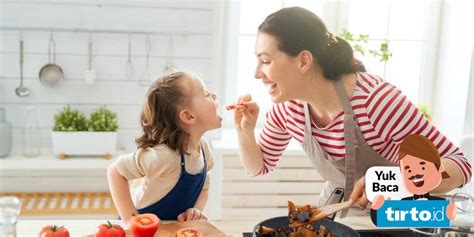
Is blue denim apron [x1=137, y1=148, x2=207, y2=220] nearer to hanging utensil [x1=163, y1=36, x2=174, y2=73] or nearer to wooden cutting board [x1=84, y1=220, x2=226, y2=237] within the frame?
wooden cutting board [x1=84, y1=220, x2=226, y2=237]

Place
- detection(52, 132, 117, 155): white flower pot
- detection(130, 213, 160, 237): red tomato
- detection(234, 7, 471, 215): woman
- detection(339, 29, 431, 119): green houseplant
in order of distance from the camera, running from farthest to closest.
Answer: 1. detection(339, 29, 431, 119): green houseplant
2. detection(52, 132, 117, 155): white flower pot
3. detection(234, 7, 471, 215): woman
4. detection(130, 213, 160, 237): red tomato

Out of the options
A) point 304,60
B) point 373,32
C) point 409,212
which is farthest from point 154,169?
point 373,32

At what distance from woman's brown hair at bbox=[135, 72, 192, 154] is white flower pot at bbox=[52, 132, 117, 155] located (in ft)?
3.41

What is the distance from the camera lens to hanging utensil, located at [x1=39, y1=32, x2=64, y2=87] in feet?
8.33

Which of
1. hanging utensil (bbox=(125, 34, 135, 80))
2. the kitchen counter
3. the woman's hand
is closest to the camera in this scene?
the woman's hand

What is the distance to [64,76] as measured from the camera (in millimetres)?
2572

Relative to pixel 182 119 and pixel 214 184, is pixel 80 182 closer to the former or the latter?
pixel 214 184

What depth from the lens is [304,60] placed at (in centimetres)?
139

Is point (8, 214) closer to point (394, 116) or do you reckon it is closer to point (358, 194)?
point (358, 194)

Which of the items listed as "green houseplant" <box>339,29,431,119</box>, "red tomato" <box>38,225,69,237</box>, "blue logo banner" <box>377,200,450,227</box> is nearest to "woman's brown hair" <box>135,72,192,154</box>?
"red tomato" <box>38,225,69,237</box>

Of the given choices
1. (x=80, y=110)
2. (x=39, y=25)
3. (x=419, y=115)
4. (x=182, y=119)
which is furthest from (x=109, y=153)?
(x=419, y=115)

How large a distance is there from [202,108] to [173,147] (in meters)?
0.13

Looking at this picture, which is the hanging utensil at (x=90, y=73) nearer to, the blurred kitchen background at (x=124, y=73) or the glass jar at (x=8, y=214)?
the blurred kitchen background at (x=124, y=73)

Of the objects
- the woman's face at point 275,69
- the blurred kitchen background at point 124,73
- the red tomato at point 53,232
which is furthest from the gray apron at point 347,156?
the blurred kitchen background at point 124,73
